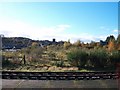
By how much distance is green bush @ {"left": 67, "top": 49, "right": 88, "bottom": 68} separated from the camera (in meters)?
32.8

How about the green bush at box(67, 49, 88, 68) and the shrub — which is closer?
the green bush at box(67, 49, 88, 68)

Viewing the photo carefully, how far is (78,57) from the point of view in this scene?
33.1 m

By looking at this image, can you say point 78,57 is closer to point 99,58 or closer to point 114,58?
point 99,58

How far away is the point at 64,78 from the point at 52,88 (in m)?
3.66

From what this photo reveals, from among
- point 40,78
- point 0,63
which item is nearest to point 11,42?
point 0,63

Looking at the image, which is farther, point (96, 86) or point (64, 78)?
point (64, 78)

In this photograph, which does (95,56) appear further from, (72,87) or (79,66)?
(72,87)

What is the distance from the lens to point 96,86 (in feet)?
46.6

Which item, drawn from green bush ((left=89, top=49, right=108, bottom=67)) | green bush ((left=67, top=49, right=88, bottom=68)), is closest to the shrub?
green bush ((left=89, top=49, right=108, bottom=67))

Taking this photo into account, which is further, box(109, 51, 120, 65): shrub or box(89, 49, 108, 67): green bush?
box(109, 51, 120, 65): shrub

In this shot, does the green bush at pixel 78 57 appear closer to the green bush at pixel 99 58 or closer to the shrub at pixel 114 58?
the green bush at pixel 99 58

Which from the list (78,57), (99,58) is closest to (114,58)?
(99,58)

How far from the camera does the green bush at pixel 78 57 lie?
3278 cm

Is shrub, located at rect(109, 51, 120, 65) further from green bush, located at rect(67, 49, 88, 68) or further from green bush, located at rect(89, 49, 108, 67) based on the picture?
green bush, located at rect(67, 49, 88, 68)
